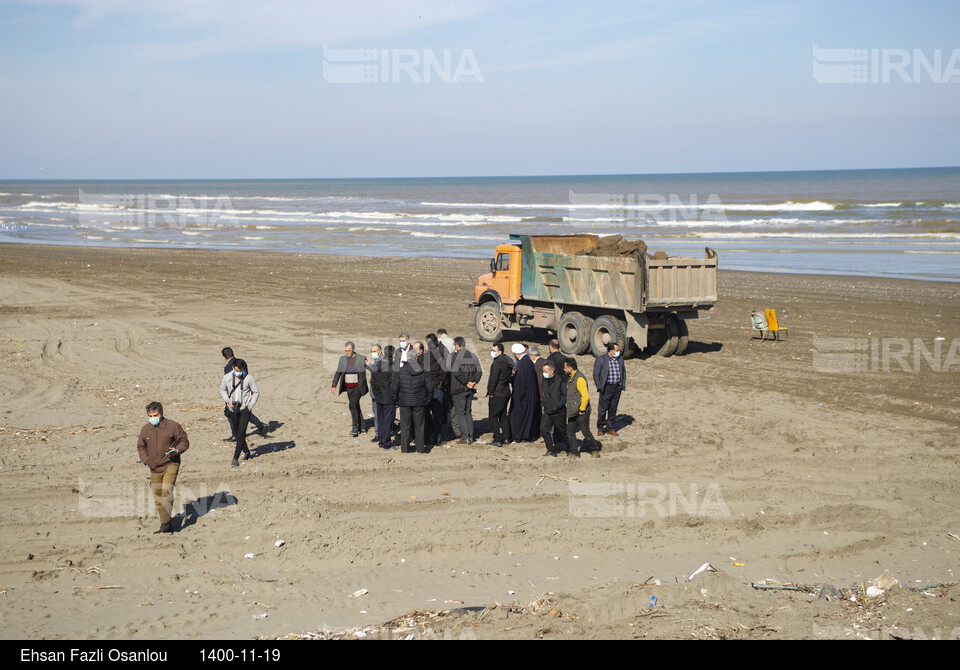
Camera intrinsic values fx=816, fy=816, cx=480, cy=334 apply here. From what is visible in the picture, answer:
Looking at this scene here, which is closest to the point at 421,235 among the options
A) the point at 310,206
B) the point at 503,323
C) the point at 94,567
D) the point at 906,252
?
the point at 906,252

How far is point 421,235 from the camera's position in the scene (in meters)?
55.6

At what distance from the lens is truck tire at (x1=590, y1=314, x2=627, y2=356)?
17734mm

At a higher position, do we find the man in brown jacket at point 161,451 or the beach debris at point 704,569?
the man in brown jacket at point 161,451

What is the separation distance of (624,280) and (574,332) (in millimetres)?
1948

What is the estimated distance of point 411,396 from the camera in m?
11.7

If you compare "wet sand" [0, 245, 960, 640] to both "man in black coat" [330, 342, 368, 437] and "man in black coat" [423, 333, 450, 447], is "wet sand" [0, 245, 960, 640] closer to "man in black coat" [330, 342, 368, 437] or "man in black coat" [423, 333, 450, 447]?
"man in black coat" [423, 333, 450, 447]

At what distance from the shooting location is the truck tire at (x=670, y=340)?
1858 cm

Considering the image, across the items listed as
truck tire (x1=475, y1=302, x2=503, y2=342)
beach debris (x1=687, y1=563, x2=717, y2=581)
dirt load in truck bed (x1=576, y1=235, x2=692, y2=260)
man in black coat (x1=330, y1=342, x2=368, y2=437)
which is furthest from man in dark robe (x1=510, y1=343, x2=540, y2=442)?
truck tire (x1=475, y1=302, x2=503, y2=342)

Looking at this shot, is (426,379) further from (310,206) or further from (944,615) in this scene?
(310,206)

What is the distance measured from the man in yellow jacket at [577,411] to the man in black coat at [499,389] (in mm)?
1018

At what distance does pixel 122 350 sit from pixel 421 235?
37578 mm

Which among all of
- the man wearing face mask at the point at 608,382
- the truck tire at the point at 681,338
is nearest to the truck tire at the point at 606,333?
the truck tire at the point at 681,338

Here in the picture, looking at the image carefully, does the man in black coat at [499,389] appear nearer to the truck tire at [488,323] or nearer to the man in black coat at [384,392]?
the man in black coat at [384,392]

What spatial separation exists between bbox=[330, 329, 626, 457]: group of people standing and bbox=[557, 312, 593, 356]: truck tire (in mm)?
5570
